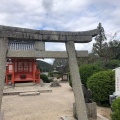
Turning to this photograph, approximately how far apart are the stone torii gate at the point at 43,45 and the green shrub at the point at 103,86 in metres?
3.52

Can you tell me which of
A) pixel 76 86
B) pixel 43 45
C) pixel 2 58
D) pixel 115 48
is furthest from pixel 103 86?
pixel 115 48

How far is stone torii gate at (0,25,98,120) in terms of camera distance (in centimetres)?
484

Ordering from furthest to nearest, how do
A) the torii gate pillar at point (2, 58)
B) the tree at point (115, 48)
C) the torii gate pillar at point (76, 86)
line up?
the tree at point (115, 48) → the torii gate pillar at point (76, 86) → the torii gate pillar at point (2, 58)

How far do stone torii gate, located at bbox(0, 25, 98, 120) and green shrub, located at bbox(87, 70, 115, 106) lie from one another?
3521mm

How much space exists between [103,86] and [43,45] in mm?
4725

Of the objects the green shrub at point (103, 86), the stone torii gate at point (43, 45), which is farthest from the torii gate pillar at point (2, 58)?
the green shrub at point (103, 86)

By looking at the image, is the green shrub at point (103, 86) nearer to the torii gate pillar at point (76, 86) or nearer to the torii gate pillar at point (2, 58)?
the torii gate pillar at point (76, 86)

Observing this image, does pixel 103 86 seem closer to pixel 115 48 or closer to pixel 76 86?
pixel 76 86

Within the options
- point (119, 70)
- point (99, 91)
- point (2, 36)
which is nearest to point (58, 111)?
point (99, 91)

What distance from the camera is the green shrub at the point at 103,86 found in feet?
28.3

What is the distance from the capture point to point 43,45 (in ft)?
17.4

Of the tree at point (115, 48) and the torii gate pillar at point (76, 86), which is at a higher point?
the tree at point (115, 48)

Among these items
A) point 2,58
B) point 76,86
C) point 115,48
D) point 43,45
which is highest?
point 115,48

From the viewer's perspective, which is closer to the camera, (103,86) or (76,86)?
(76,86)
